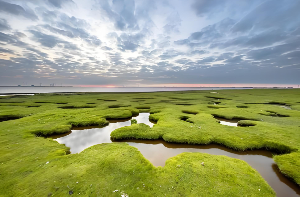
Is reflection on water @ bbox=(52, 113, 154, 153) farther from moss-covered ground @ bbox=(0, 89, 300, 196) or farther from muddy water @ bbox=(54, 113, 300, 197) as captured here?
moss-covered ground @ bbox=(0, 89, 300, 196)

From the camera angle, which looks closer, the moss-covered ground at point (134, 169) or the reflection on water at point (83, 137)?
the moss-covered ground at point (134, 169)

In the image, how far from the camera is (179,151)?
1355 cm

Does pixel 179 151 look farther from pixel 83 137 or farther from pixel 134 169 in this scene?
pixel 83 137

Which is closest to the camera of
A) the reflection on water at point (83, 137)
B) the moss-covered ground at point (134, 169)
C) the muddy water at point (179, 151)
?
the moss-covered ground at point (134, 169)

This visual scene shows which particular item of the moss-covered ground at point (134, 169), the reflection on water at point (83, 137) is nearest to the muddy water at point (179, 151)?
the reflection on water at point (83, 137)


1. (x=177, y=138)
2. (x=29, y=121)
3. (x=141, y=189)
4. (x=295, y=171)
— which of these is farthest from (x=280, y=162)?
(x=29, y=121)

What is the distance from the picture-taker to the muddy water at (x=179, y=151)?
361 inches

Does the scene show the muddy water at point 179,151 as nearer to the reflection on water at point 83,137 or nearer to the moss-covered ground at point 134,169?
the reflection on water at point 83,137

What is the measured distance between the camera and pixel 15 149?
40.4 ft

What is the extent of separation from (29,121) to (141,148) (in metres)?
18.3

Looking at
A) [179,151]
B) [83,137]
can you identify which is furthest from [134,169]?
[83,137]

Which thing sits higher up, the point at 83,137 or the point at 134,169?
the point at 134,169

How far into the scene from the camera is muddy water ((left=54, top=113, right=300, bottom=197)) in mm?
9164

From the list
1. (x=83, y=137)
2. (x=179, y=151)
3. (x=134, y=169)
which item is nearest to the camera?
(x=134, y=169)
